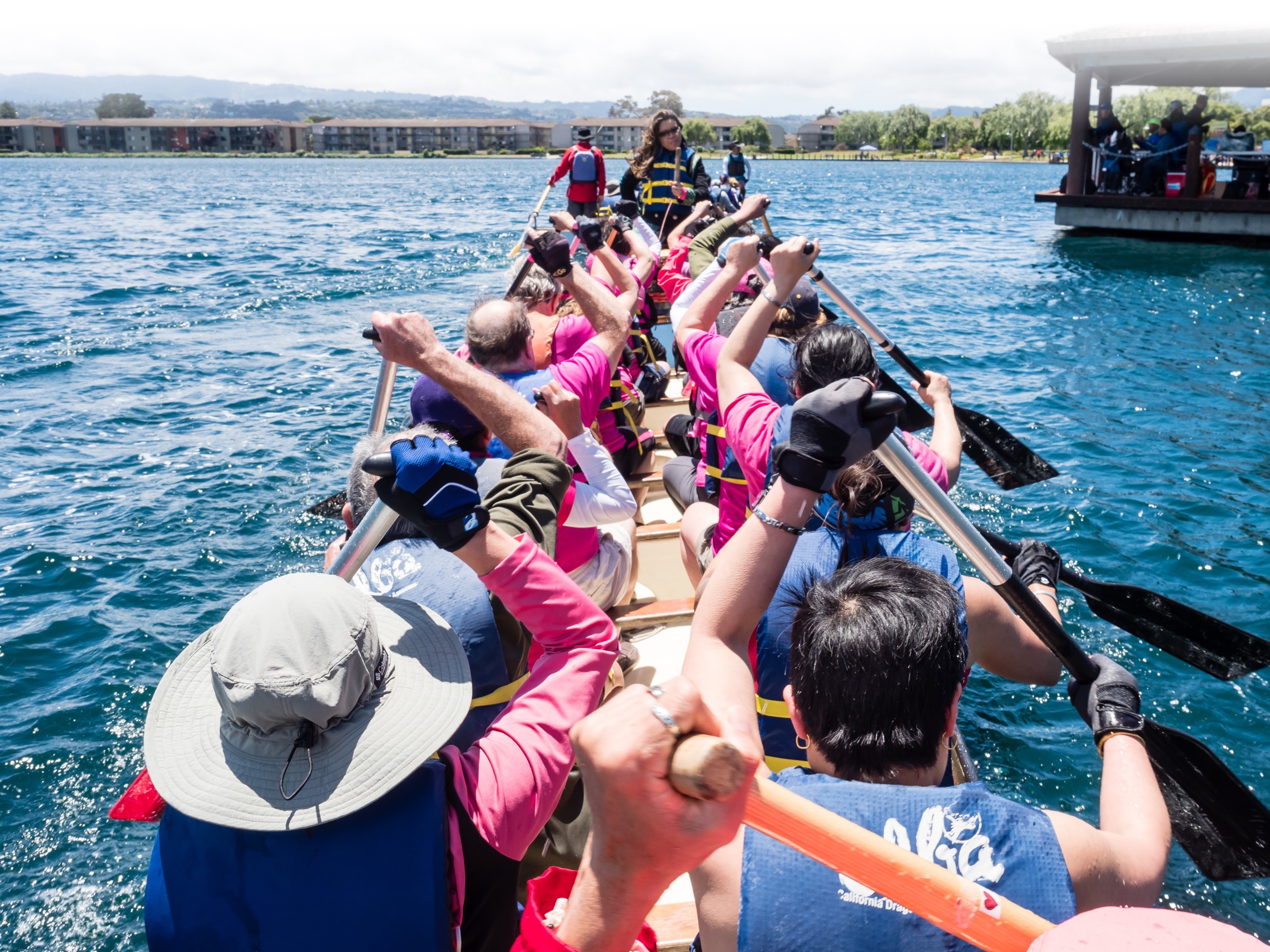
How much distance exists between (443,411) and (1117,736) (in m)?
1.98

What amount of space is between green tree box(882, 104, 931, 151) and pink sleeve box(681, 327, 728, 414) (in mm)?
122587

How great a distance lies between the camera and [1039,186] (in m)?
48.1

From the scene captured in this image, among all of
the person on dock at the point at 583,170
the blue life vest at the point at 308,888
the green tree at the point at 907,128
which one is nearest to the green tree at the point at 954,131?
the green tree at the point at 907,128

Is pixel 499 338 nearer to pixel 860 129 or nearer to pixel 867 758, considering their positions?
pixel 867 758

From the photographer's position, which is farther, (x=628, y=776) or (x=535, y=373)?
(x=535, y=373)

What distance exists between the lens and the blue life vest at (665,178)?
11.5m

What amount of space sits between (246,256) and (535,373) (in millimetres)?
19353

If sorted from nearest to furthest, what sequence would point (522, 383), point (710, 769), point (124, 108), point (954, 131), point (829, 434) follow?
point (710, 769) → point (829, 434) → point (522, 383) → point (954, 131) → point (124, 108)

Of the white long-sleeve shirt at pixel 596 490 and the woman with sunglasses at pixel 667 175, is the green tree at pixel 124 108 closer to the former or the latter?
the woman with sunglasses at pixel 667 175

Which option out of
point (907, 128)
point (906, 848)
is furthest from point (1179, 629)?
point (907, 128)

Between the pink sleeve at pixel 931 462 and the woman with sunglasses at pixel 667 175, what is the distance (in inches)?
345

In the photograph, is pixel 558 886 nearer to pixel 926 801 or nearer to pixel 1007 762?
pixel 926 801

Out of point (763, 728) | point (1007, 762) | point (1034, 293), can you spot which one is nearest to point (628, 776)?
point (763, 728)

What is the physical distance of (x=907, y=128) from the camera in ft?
391
